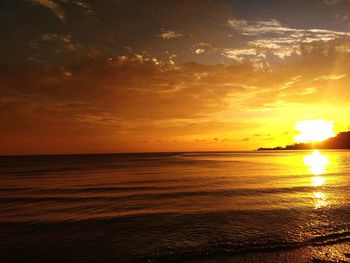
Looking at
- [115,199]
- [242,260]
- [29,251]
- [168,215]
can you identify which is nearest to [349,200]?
[168,215]

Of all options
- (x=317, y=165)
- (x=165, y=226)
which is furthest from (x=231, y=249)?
(x=317, y=165)

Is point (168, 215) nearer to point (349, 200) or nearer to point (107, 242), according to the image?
point (107, 242)

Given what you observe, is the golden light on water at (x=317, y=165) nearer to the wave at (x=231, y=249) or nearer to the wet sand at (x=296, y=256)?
the wave at (x=231, y=249)

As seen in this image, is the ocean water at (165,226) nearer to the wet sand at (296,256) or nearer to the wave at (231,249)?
the wave at (231,249)

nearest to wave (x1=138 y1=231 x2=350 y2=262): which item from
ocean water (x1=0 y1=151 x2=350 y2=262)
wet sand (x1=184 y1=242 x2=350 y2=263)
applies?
ocean water (x1=0 y1=151 x2=350 y2=262)

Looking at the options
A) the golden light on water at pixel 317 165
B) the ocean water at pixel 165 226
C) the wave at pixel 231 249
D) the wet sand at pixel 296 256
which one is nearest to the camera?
the wet sand at pixel 296 256

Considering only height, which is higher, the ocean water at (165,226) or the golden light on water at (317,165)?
the ocean water at (165,226)

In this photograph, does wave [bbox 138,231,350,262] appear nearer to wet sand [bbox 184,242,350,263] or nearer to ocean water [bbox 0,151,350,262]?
ocean water [bbox 0,151,350,262]

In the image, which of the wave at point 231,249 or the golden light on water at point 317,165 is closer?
the wave at point 231,249

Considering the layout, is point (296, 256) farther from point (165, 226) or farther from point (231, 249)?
point (165, 226)

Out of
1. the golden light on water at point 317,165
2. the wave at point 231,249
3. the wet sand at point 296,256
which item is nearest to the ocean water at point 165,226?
the wave at point 231,249

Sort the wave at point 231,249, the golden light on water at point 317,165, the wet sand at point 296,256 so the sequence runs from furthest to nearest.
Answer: the golden light on water at point 317,165, the wave at point 231,249, the wet sand at point 296,256

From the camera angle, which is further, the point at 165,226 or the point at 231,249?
the point at 165,226

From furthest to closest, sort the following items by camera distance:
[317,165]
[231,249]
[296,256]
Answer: [317,165]
[231,249]
[296,256]
